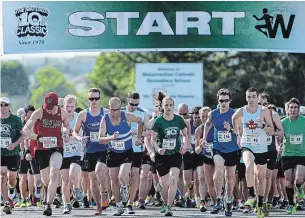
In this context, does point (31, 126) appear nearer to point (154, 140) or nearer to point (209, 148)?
point (154, 140)

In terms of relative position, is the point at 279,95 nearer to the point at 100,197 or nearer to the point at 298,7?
the point at 298,7

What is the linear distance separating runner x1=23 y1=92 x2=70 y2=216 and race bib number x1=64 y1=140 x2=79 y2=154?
1.12 meters

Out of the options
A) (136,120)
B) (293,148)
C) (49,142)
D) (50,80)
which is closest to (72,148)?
(49,142)

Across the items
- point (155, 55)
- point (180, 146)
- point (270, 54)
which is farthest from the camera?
point (155, 55)

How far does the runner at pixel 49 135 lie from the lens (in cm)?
1764

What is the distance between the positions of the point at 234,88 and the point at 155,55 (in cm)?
732

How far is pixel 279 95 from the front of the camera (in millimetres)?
48500

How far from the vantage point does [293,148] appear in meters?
19.8

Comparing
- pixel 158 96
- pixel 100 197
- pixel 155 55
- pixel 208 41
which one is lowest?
pixel 100 197

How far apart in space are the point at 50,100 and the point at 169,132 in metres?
1.99

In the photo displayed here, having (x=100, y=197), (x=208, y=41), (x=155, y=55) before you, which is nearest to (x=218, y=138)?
(x=100, y=197)

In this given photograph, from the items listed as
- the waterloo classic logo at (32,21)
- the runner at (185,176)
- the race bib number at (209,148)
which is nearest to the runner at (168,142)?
the race bib number at (209,148)

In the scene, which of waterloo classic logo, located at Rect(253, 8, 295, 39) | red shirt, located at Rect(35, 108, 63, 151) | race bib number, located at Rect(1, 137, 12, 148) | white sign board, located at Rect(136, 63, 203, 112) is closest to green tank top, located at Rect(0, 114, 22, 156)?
race bib number, located at Rect(1, 137, 12, 148)

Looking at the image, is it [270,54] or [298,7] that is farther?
[270,54]
